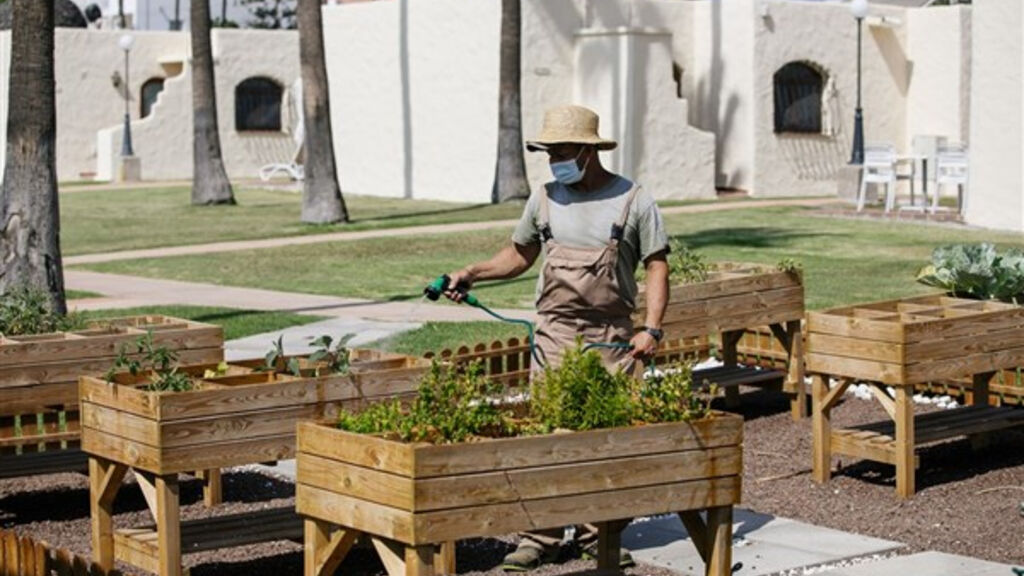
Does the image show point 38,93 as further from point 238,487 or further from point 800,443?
point 800,443

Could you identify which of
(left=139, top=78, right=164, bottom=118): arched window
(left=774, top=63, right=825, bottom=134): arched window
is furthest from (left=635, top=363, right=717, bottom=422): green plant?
(left=139, top=78, right=164, bottom=118): arched window

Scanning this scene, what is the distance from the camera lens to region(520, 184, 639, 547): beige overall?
311 inches

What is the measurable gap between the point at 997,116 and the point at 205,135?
47.1 ft

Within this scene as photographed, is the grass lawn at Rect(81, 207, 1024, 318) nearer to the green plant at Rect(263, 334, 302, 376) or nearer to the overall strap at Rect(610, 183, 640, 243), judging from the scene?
the green plant at Rect(263, 334, 302, 376)

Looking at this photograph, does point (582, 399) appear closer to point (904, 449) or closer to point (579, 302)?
point (579, 302)

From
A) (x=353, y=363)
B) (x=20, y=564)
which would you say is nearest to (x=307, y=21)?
(x=353, y=363)

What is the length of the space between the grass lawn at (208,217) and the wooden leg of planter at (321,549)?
18.8 m

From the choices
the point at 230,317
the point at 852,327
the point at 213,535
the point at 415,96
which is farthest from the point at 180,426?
the point at 415,96

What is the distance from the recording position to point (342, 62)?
118 feet

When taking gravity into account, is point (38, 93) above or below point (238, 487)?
above

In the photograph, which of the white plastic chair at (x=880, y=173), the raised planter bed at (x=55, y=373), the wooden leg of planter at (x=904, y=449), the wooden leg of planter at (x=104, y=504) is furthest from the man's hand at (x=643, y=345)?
the white plastic chair at (x=880, y=173)

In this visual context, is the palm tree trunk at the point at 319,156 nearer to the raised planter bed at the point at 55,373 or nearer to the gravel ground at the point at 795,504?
the gravel ground at the point at 795,504

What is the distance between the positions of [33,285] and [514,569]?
25.1 feet

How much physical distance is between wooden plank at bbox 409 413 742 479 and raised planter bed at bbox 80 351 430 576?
1.59 metres
